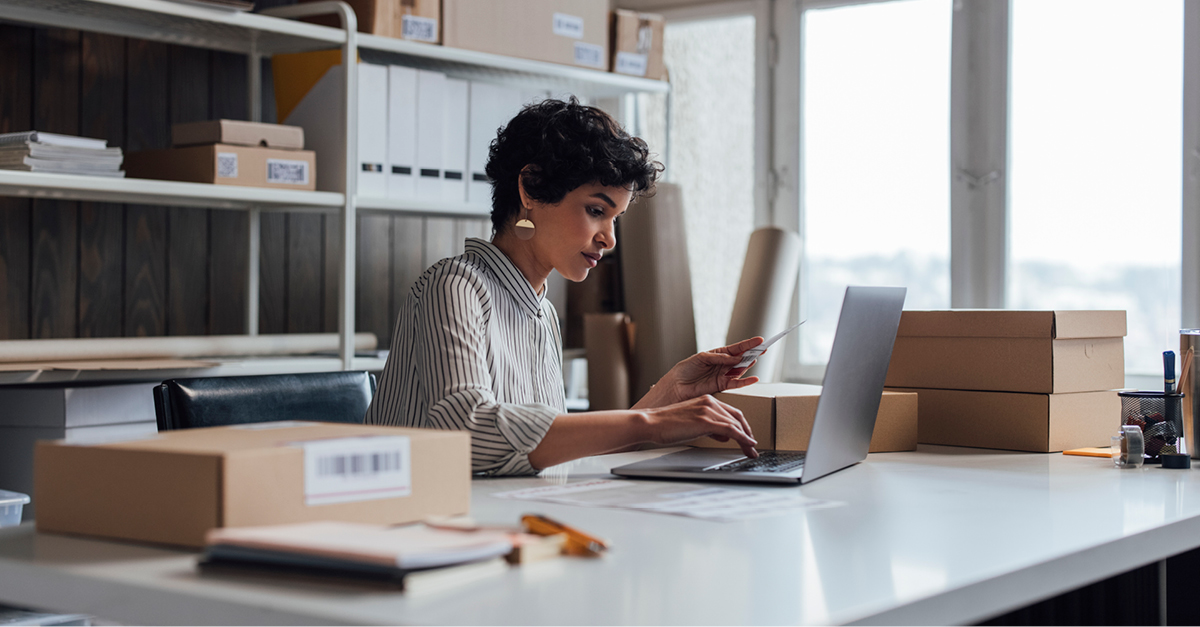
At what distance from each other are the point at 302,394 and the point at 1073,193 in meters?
2.21

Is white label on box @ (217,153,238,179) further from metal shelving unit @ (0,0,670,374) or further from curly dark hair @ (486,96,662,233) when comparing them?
curly dark hair @ (486,96,662,233)

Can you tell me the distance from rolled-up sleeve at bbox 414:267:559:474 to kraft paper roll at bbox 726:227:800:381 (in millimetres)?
1607

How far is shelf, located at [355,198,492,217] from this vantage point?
8.93 ft

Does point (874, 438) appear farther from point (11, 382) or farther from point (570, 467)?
point (11, 382)

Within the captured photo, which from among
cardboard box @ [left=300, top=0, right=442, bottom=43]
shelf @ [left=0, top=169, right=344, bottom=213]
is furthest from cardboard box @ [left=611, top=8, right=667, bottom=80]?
shelf @ [left=0, top=169, right=344, bottom=213]

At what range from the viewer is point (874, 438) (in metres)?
1.79

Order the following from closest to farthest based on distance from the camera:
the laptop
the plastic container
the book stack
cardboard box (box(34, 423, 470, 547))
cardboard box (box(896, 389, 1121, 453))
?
1. cardboard box (box(34, 423, 470, 547))
2. the laptop
3. cardboard box (box(896, 389, 1121, 453))
4. the plastic container
5. the book stack

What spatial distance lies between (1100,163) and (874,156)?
0.63 m

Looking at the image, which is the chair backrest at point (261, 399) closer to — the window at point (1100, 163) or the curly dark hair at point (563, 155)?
the curly dark hair at point (563, 155)

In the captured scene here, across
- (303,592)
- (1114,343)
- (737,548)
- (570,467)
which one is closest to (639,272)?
(1114,343)

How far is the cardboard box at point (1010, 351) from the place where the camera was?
186cm

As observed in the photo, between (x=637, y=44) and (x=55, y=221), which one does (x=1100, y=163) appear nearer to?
(x=637, y=44)

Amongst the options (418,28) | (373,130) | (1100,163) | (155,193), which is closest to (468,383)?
(155,193)

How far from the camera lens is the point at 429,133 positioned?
2.88 meters
